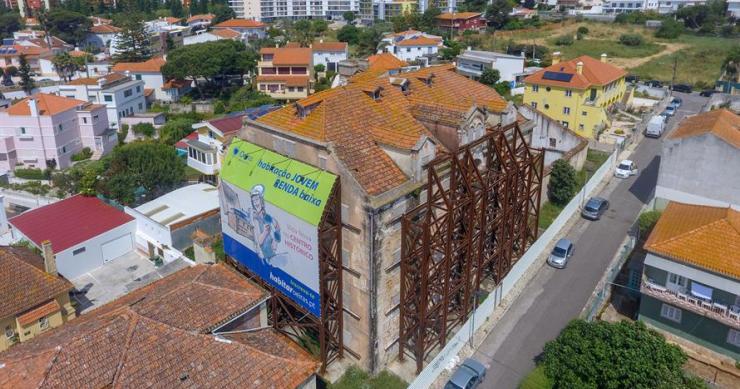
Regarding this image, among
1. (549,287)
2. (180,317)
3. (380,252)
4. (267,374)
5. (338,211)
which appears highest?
(338,211)

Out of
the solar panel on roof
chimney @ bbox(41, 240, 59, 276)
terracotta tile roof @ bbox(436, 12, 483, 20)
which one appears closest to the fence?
the solar panel on roof

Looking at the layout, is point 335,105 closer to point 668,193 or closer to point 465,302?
point 465,302

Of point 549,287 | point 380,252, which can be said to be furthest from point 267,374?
point 549,287

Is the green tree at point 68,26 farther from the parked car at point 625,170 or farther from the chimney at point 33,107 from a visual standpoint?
the parked car at point 625,170

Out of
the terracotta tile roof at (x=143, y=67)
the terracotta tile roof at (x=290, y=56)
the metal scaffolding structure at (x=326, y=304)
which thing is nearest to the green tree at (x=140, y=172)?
the metal scaffolding structure at (x=326, y=304)

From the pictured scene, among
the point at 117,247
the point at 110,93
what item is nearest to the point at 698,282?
the point at 117,247

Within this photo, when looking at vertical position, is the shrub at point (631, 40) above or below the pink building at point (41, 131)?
above
